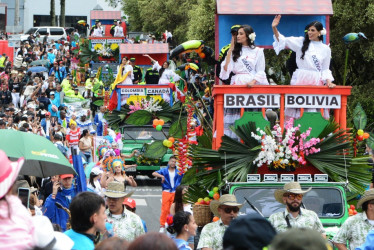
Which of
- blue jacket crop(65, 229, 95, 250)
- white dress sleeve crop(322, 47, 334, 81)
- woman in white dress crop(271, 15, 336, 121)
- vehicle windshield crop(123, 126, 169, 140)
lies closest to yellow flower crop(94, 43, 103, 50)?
vehicle windshield crop(123, 126, 169, 140)

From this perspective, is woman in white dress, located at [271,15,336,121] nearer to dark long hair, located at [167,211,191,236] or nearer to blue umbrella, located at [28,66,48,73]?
dark long hair, located at [167,211,191,236]

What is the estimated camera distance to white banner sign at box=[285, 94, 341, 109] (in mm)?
11469

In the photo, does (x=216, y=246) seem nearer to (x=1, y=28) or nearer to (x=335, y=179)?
(x=335, y=179)

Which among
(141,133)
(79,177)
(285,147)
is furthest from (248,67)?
(141,133)

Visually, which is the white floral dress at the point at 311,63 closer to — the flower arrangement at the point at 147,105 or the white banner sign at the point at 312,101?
the white banner sign at the point at 312,101

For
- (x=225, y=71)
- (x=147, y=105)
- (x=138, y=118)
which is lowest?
(x=138, y=118)

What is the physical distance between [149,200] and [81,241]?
51.1 feet

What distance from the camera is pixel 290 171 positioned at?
11.2 meters

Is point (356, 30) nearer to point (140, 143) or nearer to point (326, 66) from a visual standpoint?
point (140, 143)

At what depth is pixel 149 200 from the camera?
22.0 meters

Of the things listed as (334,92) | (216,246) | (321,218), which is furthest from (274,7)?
(216,246)

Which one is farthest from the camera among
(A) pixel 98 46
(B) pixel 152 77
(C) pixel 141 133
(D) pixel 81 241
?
(A) pixel 98 46

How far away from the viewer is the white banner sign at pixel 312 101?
11.5 meters

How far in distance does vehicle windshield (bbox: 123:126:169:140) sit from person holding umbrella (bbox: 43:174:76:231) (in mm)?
12195
